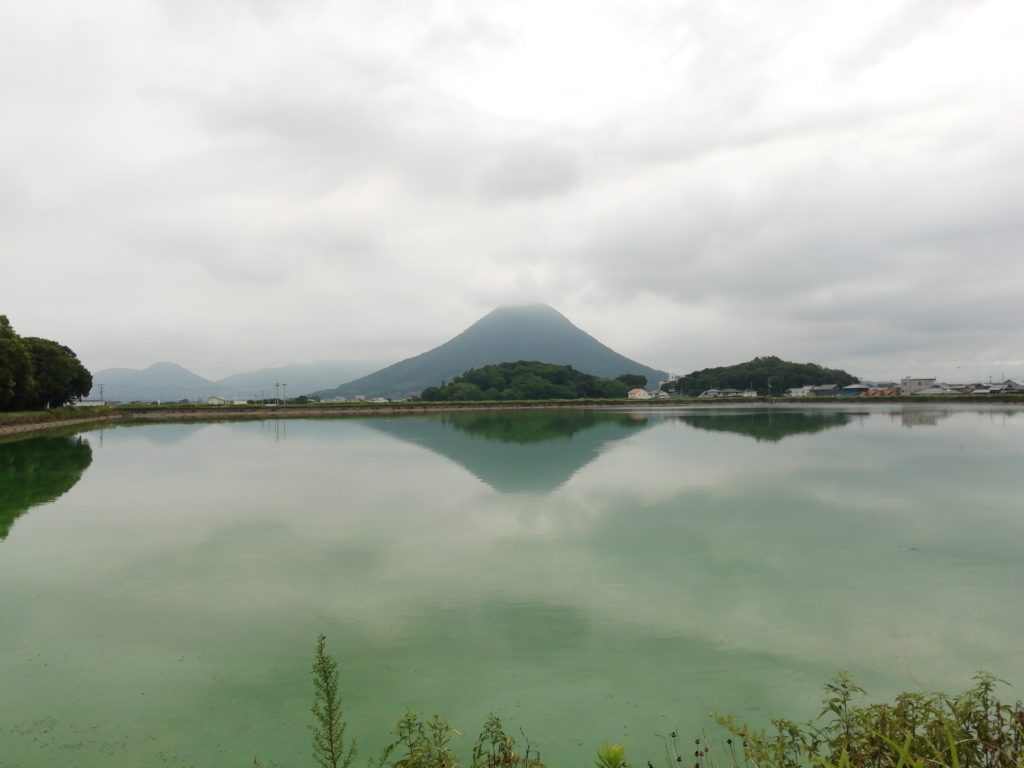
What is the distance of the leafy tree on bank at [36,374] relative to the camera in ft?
112

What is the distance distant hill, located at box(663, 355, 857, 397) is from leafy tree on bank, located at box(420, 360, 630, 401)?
80.1 feet

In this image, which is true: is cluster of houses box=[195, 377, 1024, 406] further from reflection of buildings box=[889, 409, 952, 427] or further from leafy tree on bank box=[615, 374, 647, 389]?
reflection of buildings box=[889, 409, 952, 427]

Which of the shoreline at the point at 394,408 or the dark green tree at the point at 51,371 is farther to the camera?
the shoreline at the point at 394,408

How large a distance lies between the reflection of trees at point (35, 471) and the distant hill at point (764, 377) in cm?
11540

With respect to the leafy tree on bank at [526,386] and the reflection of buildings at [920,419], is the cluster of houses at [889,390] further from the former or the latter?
the reflection of buildings at [920,419]

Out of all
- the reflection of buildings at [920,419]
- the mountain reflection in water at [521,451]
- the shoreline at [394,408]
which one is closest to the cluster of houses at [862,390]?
the shoreline at [394,408]

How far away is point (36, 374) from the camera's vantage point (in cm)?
4184

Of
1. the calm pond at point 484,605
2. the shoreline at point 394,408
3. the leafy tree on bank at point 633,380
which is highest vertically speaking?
the leafy tree on bank at point 633,380

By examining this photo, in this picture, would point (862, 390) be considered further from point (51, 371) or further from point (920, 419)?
point (51, 371)

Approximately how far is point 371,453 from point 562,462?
9112 mm

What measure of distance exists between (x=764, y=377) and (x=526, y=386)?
55893 mm

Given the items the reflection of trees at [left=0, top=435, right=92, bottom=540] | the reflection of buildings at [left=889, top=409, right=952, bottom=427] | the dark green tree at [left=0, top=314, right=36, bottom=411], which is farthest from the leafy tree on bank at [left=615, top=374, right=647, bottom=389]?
the reflection of trees at [left=0, top=435, right=92, bottom=540]

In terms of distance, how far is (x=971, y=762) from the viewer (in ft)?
9.62

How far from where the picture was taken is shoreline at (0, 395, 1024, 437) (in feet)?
161
